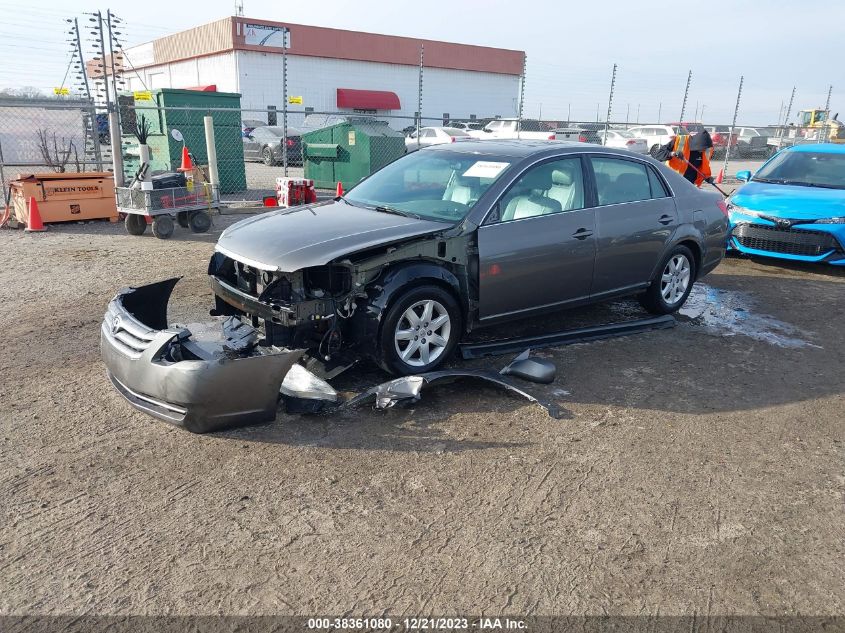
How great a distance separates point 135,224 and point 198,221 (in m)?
0.91

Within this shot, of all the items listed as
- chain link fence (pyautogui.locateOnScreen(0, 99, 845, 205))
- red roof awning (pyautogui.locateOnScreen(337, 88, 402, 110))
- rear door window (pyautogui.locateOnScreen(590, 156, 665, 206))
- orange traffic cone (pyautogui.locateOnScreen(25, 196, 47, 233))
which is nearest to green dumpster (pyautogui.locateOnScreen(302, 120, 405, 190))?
chain link fence (pyautogui.locateOnScreen(0, 99, 845, 205))

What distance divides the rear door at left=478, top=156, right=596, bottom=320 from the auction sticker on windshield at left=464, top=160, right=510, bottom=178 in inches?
7.2

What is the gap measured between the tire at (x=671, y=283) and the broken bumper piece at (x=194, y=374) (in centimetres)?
390

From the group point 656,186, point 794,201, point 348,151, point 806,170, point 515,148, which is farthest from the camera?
point 348,151

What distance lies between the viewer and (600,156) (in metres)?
5.75

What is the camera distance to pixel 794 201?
8.36 m

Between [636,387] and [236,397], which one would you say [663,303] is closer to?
[636,387]

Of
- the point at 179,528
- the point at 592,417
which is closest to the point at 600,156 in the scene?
the point at 592,417

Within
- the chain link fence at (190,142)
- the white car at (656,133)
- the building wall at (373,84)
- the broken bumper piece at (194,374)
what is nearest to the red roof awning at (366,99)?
the building wall at (373,84)

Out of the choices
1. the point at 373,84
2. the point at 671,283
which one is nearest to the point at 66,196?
the point at 671,283

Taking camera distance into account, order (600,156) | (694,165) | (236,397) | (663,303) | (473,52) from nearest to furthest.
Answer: (236,397) → (600,156) → (663,303) → (694,165) → (473,52)

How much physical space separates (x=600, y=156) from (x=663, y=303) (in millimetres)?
1643

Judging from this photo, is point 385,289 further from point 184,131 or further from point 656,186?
point 184,131

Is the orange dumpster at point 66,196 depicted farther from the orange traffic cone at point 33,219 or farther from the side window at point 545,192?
the side window at point 545,192
